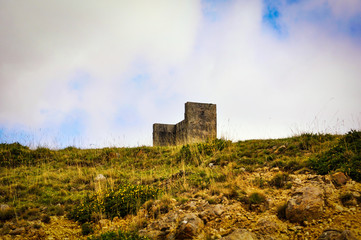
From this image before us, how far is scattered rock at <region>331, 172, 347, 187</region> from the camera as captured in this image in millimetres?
4445

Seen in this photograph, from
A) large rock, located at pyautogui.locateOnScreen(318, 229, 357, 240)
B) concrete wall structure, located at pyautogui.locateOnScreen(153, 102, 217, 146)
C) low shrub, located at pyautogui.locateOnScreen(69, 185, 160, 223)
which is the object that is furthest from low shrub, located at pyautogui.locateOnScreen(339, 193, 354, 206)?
concrete wall structure, located at pyautogui.locateOnScreen(153, 102, 217, 146)

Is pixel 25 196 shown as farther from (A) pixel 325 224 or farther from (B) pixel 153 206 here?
(A) pixel 325 224

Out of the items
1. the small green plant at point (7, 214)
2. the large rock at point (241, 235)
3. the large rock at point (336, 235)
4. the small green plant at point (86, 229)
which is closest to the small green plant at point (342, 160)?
the large rock at point (336, 235)

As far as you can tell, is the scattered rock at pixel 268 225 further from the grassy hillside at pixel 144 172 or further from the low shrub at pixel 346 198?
the low shrub at pixel 346 198

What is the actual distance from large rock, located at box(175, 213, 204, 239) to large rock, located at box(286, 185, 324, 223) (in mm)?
1338

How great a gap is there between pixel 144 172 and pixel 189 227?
418cm

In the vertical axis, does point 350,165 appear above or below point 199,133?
below

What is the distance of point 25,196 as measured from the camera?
6.05m

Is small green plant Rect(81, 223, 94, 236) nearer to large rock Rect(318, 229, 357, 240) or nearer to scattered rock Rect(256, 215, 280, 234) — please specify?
scattered rock Rect(256, 215, 280, 234)

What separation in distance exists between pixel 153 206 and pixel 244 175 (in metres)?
2.19

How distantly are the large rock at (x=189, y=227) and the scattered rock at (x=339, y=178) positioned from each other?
2.46m

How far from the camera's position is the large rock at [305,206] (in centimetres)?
379

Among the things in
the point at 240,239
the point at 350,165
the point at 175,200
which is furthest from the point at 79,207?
the point at 350,165

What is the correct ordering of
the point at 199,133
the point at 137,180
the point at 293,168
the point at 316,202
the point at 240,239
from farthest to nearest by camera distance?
the point at 199,133
the point at 137,180
the point at 293,168
the point at 316,202
the point at 240,239
